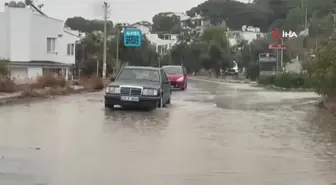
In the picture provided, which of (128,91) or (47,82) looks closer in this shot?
(128,91)

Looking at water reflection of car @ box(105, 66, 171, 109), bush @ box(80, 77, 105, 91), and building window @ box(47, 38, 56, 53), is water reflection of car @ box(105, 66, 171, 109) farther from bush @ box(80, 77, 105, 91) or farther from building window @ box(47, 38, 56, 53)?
building window @ box(47, 38, 56, 53)

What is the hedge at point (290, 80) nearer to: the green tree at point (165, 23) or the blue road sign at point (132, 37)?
the blue road sign at point (132, 37)

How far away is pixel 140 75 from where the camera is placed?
20.8m

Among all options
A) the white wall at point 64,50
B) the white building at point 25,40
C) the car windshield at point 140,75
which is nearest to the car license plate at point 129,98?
the car windshield at point 140,75

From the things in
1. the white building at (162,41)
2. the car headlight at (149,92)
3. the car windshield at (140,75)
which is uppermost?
the white building at (162,41)

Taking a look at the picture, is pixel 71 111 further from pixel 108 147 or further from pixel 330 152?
pixel 330 152

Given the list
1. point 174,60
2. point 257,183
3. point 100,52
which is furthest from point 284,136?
point 174,60

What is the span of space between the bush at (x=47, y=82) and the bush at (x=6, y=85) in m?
1.22

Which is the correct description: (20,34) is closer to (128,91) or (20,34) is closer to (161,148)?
(128,91)

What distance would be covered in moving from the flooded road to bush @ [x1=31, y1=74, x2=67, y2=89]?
1019 centimetres

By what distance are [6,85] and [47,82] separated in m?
2.86

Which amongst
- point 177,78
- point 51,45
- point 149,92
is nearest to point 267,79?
point 177,78

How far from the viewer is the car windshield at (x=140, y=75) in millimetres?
20609

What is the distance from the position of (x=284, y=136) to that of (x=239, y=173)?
516 cm
